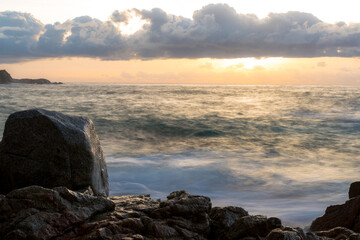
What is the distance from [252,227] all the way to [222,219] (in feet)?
1.58

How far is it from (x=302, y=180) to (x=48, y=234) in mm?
9814

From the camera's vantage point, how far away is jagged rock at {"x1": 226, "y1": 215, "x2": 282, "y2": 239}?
4613 mm

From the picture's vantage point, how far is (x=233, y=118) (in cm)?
2728

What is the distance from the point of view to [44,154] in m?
5.93

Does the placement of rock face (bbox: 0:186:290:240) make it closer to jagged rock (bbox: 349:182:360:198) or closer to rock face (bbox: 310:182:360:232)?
rock face (bbox: 310:182:360:232)

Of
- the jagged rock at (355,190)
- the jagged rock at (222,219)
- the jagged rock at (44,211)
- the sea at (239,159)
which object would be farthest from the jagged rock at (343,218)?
the jagged rock at (44,211)

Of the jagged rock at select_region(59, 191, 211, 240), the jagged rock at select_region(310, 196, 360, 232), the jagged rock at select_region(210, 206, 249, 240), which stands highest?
the jagged rock at select_region(59, 191, 211, 240)

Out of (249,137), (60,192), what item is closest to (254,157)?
(249,137)

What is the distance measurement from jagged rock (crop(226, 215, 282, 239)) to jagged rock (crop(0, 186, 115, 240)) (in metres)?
1.69

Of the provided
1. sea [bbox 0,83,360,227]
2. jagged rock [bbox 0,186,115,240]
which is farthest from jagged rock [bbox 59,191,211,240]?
sea [bbox 0,83,360,227]

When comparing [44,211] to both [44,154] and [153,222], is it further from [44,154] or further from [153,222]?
[44,154]

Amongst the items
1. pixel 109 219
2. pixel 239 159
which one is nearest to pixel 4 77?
pixel 239 159

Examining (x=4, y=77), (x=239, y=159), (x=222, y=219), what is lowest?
(x=239, y=159)

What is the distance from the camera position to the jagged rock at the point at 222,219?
189 inches
